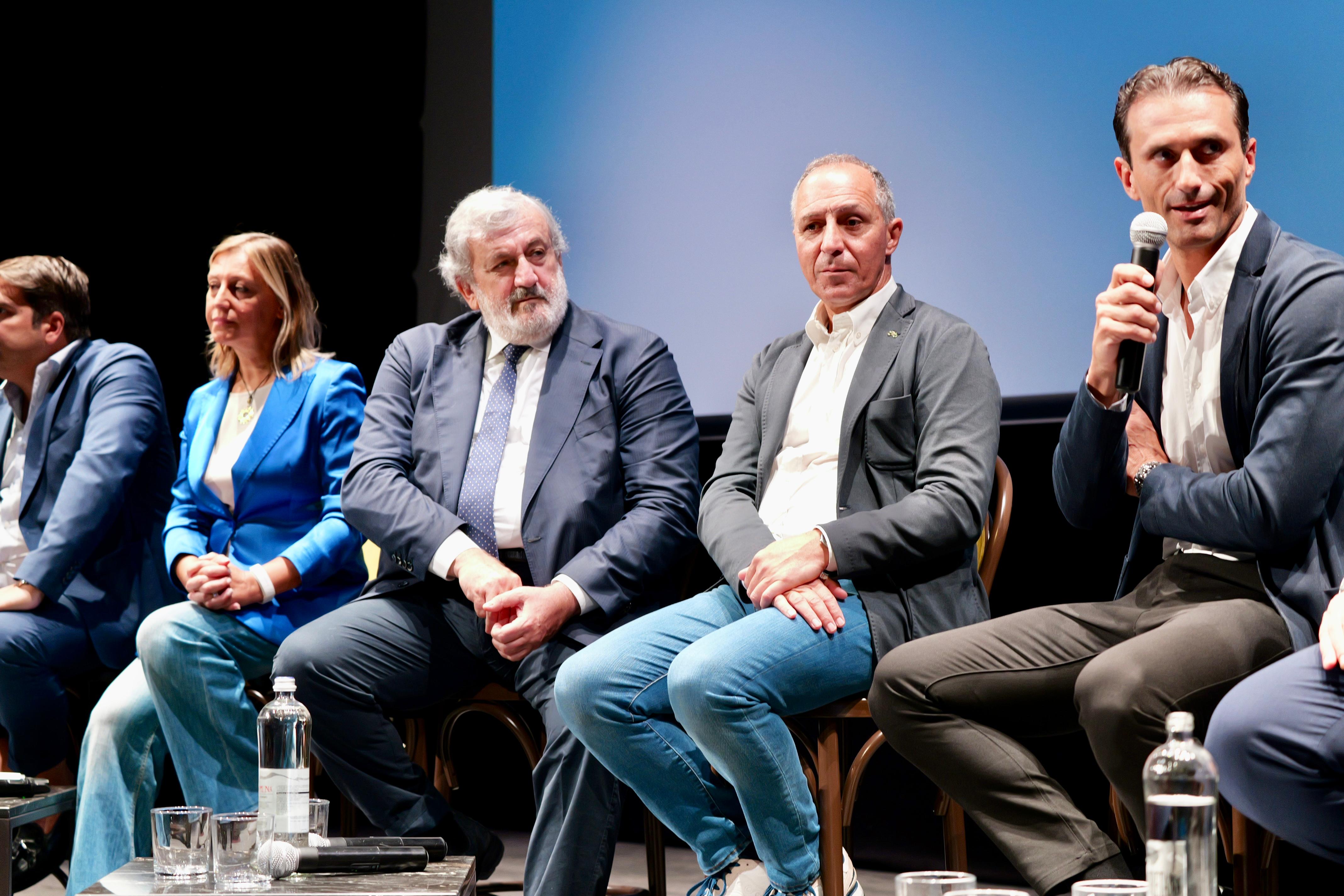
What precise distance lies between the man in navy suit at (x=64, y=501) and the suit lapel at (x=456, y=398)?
86 cm

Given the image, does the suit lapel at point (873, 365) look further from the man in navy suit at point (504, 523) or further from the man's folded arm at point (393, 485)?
the man's folded arm at point (393, 485)

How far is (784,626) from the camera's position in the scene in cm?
216

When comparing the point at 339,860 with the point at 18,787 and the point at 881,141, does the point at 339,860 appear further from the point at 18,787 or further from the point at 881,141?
the point at 881,141

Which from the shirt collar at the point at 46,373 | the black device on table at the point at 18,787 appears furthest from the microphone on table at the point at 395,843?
the shirt collar at the point at 46,373

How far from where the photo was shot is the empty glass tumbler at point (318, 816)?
6.86ft

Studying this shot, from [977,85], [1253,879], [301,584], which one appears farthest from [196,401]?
[1253,879]

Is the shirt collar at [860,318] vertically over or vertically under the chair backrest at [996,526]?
over

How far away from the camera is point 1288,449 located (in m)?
1.83

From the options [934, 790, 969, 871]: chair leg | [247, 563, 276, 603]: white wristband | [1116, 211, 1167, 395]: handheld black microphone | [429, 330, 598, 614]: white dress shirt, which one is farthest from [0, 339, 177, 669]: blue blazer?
[1116, 211, 1167, 395]: handheld black microphone

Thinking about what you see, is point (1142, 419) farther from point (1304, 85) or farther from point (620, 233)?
point (620, 233)

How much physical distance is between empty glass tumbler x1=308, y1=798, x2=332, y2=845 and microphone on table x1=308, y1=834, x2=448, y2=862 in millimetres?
35

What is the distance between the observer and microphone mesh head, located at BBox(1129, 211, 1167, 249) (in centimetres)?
Answer: 187

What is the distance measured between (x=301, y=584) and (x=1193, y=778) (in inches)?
85.1

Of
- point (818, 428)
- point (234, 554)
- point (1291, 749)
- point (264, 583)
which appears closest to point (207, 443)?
point (234, 554)
